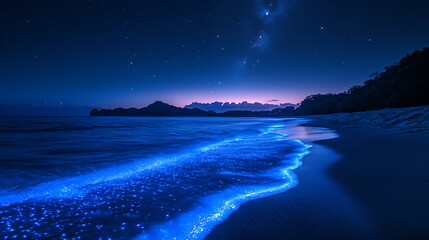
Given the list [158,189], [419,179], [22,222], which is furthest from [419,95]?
[22,222]

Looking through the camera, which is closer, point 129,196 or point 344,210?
point 344,210

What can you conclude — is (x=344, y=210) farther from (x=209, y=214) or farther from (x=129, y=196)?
(x=129, y=196)

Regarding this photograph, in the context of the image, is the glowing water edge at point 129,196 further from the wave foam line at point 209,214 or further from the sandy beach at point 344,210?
the sandy beach at point 344,210

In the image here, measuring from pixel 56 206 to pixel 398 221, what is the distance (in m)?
3.47

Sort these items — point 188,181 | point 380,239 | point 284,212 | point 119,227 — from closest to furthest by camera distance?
point 380,239 < point 119,227 < point 284,212 < point 188,181

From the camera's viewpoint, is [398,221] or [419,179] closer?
[398,221]

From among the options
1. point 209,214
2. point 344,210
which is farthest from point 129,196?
point 344,210

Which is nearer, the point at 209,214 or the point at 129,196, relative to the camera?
the point at 209,214

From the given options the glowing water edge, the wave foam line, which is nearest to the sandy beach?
the wave foam line

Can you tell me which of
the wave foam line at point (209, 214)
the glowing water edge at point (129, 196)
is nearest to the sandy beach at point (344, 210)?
the wave foam line at point (209, 214)

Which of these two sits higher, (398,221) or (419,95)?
A: (419,95)

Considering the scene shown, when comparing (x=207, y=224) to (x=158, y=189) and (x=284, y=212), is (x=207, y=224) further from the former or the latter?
(x=158, y=189)

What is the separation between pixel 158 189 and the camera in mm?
2541

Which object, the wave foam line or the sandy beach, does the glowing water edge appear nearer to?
the wave foam line
